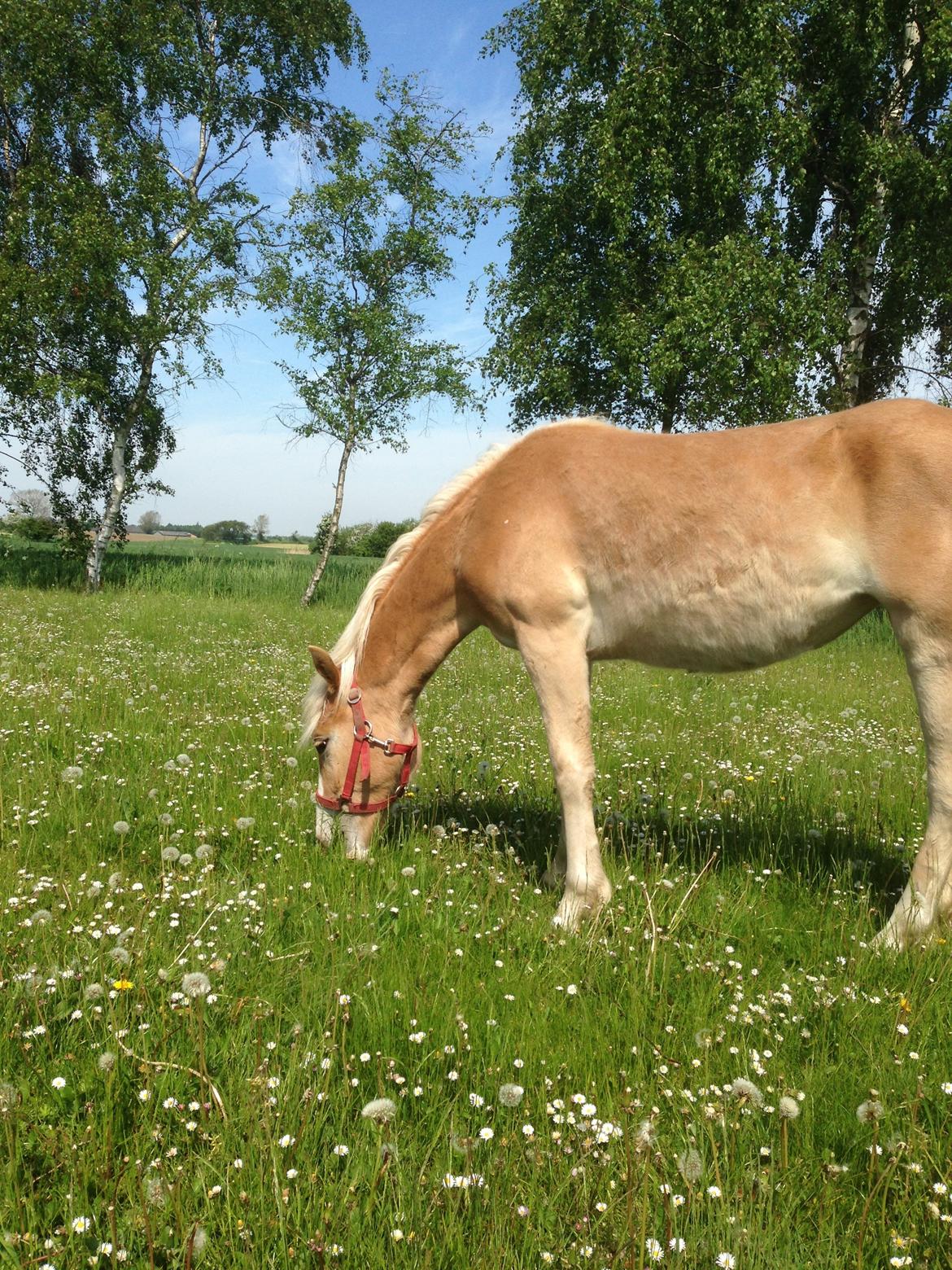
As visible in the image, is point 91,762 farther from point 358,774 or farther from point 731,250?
point 731,250

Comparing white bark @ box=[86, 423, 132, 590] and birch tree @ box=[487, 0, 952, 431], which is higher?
birch tree @ box=[487, 0, 952, 431]

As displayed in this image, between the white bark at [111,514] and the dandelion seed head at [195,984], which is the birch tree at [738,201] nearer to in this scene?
the white bark at [111,514]

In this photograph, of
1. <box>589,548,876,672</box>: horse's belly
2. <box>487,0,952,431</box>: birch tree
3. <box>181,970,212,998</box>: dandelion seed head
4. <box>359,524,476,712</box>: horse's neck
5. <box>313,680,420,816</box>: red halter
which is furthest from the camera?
<box>487,0,952,431</box>: birch tree

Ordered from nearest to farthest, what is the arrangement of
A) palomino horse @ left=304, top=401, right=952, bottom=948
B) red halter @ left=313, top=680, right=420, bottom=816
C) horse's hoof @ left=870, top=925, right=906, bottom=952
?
horse's hoof @ left=870, top=925, right=906, bottom=952
palomino horse @ left=304, top=401, right=952, bottom=948
red halter @ left=313, top=680, right=420, bottom=816

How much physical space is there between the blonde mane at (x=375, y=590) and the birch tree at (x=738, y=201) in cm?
1395

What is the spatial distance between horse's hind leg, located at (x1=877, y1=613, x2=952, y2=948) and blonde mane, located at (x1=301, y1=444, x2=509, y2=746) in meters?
2.50

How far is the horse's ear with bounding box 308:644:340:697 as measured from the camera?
4535 millimetres

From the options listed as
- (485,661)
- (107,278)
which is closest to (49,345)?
(107,278)

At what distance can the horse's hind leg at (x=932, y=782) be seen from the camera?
3465 millimetres

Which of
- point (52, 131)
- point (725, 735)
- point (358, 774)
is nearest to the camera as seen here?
point (358, 774)

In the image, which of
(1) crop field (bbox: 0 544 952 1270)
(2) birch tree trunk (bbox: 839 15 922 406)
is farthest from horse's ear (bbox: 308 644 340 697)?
(2) birch tree trunk (bbox: 839 15 922 406)

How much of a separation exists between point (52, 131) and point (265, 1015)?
28394 millimetres

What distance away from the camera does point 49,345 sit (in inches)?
861

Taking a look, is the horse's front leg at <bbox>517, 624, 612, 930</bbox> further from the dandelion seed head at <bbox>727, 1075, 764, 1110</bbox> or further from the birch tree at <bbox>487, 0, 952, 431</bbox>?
the birch tree at <bbox>487, 0, 952, 431</bbox>
